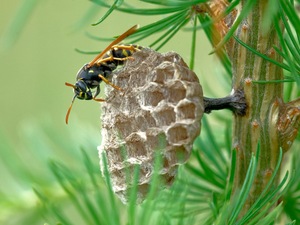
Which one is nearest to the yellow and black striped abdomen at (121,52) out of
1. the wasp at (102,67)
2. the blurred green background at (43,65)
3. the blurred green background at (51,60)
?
the wasp at (102,67)

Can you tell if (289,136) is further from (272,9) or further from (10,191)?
(10,191)

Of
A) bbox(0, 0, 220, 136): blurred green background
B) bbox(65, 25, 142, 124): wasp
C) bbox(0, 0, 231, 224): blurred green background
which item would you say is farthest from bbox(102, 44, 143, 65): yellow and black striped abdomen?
bbox(0, 0, 220, 136): blurred green background

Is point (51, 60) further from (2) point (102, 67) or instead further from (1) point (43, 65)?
(2) point (102, 67)

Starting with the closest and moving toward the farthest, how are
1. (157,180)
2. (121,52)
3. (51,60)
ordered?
Answer: (157,180)
(121,52)
(51,60)

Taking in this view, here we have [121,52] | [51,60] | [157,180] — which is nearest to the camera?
[157,180]

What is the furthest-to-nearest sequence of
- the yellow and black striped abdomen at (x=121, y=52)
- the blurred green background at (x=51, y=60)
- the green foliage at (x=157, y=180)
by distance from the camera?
the blurred green background at (x=51, y=60), the yellow and black striped abdomen at (x=121, y=52), the green foliage at (x=157, y=180)

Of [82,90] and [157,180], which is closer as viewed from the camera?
[157,180]

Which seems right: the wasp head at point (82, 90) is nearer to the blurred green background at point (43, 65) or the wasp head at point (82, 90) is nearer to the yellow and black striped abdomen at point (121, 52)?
the yellow and black striped abdomen at point (121, 52)

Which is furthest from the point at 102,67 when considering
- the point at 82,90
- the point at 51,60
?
the point at 51,60

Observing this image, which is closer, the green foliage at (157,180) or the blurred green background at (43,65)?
the green foliage at (157,180)
